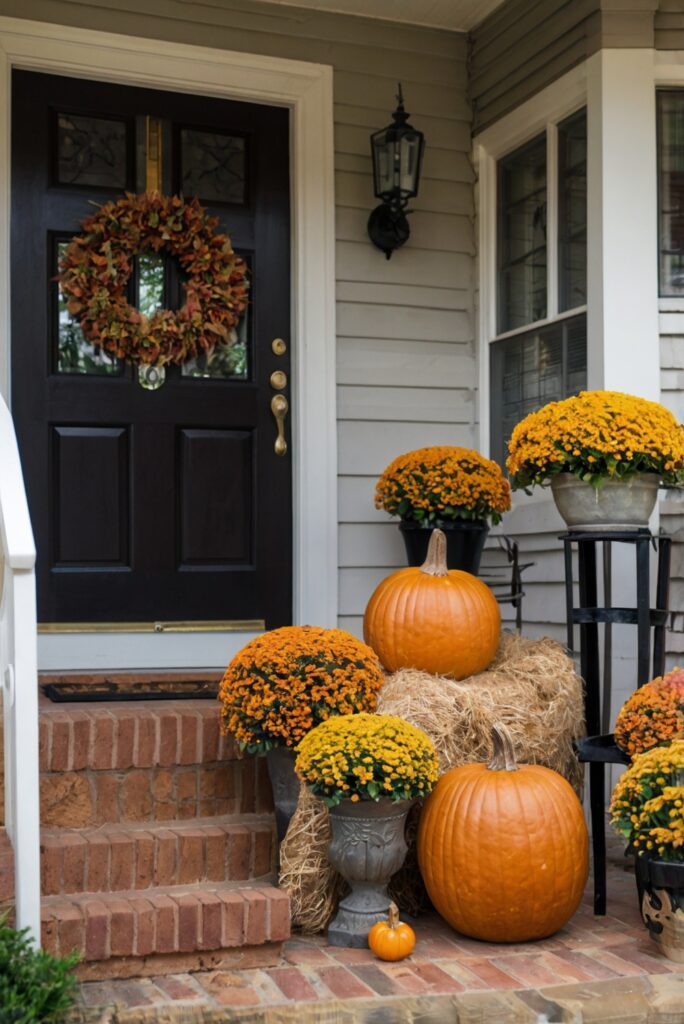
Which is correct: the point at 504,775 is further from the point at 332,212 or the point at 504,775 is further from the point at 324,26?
the point at 324,26

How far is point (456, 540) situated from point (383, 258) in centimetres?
122

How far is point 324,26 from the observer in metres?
4.60

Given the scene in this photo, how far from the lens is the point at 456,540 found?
419 centimetres

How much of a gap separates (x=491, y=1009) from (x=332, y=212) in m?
2.99

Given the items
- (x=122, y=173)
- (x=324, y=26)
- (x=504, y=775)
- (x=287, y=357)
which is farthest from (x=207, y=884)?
(x=324, y=26)

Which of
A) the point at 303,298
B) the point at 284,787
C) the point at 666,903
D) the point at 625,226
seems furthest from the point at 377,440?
the point at 666,903

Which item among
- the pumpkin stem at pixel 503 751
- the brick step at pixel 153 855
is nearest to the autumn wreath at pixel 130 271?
the brick step at pixel 153 855

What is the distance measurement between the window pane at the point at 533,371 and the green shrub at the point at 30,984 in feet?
8.74

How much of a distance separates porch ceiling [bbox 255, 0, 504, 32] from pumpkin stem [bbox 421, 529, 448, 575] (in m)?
2.17

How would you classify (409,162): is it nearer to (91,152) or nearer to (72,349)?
(91,152)

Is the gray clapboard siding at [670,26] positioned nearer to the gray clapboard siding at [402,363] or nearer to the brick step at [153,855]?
the gray clapboard siding at [402,363]

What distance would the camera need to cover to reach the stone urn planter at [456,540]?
4168mm

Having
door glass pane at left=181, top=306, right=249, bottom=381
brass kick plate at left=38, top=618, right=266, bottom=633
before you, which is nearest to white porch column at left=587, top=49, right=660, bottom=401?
door glass pane at left=181, top=306, right=249, bottom=381

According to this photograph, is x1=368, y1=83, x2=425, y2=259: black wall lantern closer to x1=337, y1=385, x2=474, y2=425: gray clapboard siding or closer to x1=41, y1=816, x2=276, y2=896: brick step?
x1=337, y1=385, x2=474, y2=425: gray clapboard siding
